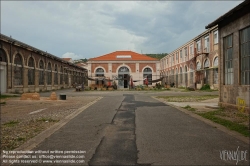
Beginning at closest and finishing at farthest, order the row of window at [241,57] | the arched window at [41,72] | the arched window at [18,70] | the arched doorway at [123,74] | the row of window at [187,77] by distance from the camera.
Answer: the row of window at [241,57], the arched window at [18,70], the row of window at [187,77], the arched window at [41,72], the arched doorway at [123,74]

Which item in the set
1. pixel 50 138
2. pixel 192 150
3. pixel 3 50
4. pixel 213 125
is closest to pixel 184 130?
pixel 213 125

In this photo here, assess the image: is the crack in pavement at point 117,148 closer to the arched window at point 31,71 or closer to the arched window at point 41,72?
the arched window at point 31,71

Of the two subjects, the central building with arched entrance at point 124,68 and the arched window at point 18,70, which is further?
the central building with arched entrance at point 124,68

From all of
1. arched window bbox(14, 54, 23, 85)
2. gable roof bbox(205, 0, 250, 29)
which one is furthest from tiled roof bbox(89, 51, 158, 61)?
gable roof bbox(205, 0, 250, 29)

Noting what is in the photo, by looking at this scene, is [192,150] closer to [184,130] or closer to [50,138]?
[184,130]

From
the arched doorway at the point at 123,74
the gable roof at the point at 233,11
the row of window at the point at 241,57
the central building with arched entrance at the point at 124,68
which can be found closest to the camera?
the gable roof at the point at 233,11

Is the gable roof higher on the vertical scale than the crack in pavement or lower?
A: higher

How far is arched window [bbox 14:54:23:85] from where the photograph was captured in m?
26.7

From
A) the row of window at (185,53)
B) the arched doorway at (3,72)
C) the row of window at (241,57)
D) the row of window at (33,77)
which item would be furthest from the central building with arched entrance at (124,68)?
the row of window at (241,57)

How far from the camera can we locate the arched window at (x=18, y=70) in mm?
26688

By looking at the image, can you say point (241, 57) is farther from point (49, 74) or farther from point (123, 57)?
point (123, 57)

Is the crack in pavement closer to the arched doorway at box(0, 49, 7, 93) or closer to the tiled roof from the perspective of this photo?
the arched doorway at box(0, 49, 7, 93)

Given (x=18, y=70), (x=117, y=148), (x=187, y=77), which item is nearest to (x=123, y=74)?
(x=187, y=77)

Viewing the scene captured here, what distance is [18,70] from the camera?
1080 inches
